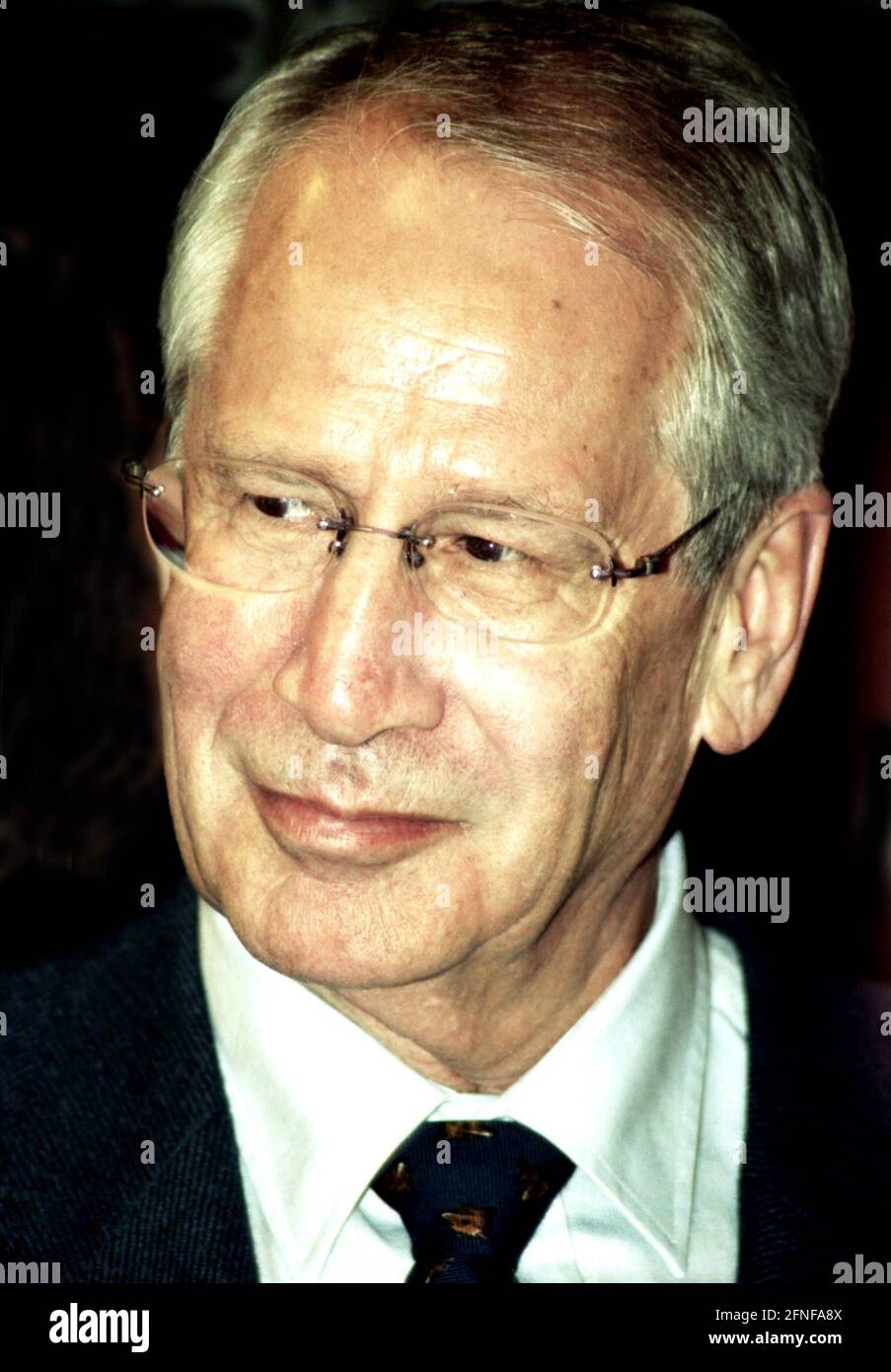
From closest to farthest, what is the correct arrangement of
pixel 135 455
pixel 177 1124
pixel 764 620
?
pixel 177 1124 → pixel 764 620 → pixel 135 455

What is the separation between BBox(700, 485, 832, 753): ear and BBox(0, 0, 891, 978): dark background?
0.18m

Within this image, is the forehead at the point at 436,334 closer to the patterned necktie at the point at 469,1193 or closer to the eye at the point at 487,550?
the eye at the point at 487,550

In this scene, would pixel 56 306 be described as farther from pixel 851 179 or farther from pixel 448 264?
pixel 851 179

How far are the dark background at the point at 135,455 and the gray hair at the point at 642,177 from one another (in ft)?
0.75

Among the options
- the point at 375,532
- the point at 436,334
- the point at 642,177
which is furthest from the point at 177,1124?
the point at 642,177

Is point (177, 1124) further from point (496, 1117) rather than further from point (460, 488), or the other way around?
point (460, 488)

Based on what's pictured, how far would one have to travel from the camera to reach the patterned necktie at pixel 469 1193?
1.62 metres

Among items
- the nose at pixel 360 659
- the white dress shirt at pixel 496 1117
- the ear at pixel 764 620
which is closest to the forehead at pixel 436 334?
the nose at pixel 360 659

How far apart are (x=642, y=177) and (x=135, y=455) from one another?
0.85 m

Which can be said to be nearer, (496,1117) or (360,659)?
(360,659)

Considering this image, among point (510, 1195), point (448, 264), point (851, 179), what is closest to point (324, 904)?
point (510, 1195)

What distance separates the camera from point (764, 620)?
186 cm

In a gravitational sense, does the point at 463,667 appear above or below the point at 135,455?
below

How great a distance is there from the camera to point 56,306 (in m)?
2.39
